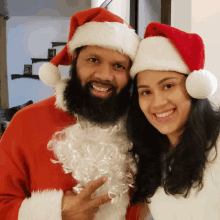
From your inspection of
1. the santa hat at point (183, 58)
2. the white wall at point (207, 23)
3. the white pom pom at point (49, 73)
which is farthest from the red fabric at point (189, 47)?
the white pom pom at point (49, 73)

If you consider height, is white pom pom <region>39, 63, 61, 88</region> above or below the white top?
above

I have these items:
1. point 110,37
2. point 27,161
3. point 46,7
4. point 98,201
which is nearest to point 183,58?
point 110,37

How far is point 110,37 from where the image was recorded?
1103mm

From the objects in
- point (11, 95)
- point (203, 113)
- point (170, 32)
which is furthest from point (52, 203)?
point (11, 95)

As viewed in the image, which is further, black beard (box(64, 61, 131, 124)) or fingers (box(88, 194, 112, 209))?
black beard (box(64, 61, 131, 124))

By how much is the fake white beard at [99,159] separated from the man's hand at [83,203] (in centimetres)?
7

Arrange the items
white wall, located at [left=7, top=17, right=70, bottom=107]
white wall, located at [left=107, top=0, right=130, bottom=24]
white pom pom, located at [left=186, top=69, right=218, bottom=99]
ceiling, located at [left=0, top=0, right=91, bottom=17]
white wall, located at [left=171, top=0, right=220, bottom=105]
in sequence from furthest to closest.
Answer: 1. white wall, located at [left=7, top=17, right=70, bottom=107]
2. ceiling, located at [left=0, top=0, right=91, bottom=17]
3. white wall, located at [left=107, top=0, right=130, bottom=24]
4. white wall, located at [left=171, top=0, right=220, bottom=105]
5. white pom pom, located at [left=186, top=69, right=218, bottom=99]

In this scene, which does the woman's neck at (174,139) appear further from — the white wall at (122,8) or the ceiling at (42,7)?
the ceiling at (42,7)

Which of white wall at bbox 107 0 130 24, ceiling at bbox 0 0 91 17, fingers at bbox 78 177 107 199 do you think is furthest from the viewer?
ceiling at bbox 0 0 91 17

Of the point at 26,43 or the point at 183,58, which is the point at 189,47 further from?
the point at 26,43

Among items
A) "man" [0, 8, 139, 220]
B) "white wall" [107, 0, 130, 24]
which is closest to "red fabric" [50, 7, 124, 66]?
"man" [0, 8, 139, 220]

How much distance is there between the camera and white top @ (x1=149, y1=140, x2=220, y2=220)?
91 cm

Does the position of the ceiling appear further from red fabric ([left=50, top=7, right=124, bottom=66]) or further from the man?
the man

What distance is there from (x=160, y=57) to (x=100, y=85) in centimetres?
38
